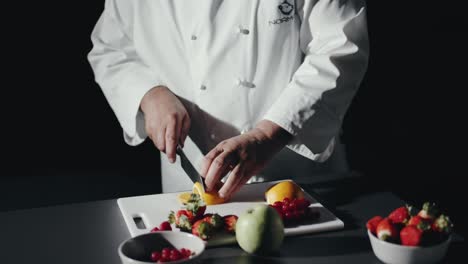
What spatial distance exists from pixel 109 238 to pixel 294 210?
38 centimetres

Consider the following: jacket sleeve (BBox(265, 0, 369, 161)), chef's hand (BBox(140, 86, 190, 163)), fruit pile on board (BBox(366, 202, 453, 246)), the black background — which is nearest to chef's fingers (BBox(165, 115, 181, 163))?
chef's hand (BBox(140, 86, 190, 163))

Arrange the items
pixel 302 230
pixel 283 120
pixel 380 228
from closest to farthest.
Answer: pixel 380 228 → pixel 302 230 → pixel 283 120

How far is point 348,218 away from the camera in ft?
4.63

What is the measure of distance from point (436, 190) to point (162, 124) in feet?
6.17

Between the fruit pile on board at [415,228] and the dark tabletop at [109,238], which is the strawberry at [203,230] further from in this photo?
the fruit pile on board at [415,228]

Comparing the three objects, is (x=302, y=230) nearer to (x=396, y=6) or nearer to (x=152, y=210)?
(x=152, y=210)

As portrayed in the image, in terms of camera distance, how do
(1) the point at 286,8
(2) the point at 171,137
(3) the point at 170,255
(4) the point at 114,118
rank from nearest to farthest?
(3) the point at 170,255, (2) the point at 171,137, (1) the point at 286,8, (4) the point at 114,118

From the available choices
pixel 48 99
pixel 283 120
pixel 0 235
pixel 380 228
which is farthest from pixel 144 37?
pixel 48 99

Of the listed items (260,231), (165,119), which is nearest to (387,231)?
(260,231)

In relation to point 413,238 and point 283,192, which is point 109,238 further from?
point 413,238

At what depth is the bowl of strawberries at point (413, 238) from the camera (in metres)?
1.13

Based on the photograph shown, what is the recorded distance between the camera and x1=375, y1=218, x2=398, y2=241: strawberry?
115cm

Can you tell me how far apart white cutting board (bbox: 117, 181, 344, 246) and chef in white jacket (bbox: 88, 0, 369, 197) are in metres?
0.04

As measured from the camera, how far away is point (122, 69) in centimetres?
188
